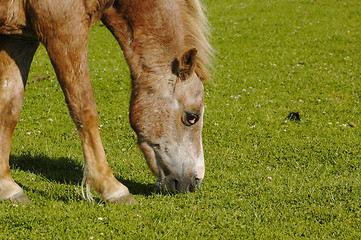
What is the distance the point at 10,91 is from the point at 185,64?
206 centimetres

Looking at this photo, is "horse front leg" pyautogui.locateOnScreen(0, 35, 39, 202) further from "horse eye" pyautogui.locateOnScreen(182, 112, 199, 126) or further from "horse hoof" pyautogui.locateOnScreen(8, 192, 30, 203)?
"horse eye" pyautogui.locateOnScreen(182, 112, 199, 126)

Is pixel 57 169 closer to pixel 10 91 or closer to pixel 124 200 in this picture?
pixel 10 91

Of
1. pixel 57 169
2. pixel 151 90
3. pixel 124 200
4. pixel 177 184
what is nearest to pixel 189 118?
pixel 151 90

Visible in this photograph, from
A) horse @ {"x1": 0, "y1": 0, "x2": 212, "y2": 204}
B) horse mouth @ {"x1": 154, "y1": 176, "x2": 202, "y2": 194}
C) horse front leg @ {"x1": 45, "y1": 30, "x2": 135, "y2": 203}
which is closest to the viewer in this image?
horse front leg @ {"x1": 45, "y1": 30, "x2": 135, "y2": 203}

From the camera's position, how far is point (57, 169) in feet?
20.8

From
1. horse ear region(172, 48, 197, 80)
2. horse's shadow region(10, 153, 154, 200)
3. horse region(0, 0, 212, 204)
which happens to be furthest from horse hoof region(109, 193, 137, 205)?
horse ear region(172, 48, 197, 80)

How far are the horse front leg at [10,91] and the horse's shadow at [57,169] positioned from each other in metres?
0.54

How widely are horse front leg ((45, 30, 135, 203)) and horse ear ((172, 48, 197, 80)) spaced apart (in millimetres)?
986

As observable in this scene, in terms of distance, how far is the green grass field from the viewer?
460 centimetres

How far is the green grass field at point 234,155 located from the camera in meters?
4.60

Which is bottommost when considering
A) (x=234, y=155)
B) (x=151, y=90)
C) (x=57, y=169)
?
(x=234, y=155)

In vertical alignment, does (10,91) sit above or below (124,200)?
above

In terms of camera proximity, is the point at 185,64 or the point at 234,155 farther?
the point at 234,155

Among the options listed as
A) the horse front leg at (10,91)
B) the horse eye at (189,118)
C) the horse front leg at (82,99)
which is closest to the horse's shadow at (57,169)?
the horse front leg at (10,91)
